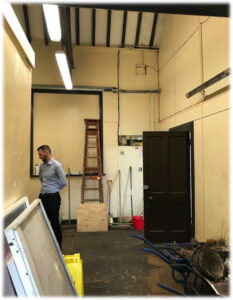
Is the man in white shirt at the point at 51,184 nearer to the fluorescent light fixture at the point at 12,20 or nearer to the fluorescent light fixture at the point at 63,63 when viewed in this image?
the fluorescent light fixture at the point at 63,63

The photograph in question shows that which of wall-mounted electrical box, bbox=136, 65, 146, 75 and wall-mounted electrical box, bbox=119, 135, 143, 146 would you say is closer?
wall-mounted electrical box, bbox=119, 135, 143, 146

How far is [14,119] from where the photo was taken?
4.96 feet

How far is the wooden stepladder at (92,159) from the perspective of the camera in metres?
4.64

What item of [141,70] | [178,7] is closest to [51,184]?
[178,7]

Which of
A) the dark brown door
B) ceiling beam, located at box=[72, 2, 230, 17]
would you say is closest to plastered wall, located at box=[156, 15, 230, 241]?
the dark brown door

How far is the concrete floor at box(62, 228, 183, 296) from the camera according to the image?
7.55 ft

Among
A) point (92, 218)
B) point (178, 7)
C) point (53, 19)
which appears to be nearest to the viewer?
point (178, 7)

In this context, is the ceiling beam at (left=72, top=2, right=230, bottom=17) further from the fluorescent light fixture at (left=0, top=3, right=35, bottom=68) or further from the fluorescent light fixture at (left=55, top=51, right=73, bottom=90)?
the fluorescent light fixture at (left=55, top=51, right=73, bottom=90)

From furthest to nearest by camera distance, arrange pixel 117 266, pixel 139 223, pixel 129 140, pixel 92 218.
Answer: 1. pixel 129 140
2. pixel 139 223
3. pixel 92 218
4. pixel 117 266

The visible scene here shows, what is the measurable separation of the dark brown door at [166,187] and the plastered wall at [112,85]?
130cm

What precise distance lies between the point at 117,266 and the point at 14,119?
94.5 inches

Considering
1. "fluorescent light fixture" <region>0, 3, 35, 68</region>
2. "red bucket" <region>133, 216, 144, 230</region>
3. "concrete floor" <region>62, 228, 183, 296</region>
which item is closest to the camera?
"fluorescent light fixture" <region>0, 3, 35, 68</region>

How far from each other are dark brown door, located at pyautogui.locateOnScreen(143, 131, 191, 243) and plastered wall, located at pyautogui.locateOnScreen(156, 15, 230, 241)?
27 centimetres

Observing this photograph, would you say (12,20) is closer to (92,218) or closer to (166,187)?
(166,187)
